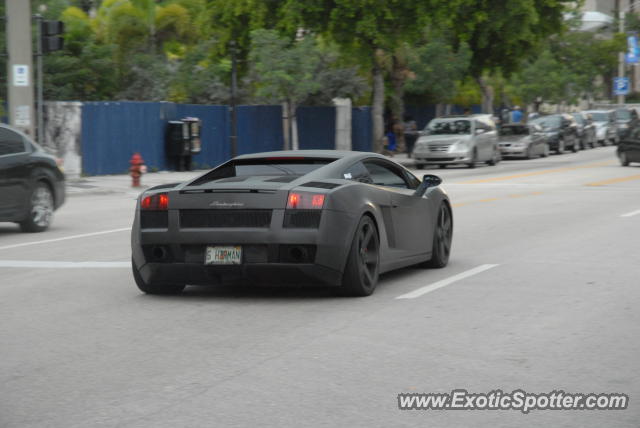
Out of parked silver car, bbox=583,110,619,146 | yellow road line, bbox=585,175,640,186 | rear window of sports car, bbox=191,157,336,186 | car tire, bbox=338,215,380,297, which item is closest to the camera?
car tire, bbox=338,215,380,297

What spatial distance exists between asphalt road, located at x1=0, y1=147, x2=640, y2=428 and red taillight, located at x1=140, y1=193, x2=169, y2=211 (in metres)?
0.79

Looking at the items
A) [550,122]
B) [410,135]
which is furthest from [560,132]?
[410,135]

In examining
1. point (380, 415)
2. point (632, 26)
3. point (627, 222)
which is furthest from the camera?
point (632, 26)

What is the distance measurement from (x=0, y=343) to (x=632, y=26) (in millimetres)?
78965

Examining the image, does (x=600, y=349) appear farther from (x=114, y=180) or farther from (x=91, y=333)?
(x=114, y=180)

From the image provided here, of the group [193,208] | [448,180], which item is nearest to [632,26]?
[448,180]

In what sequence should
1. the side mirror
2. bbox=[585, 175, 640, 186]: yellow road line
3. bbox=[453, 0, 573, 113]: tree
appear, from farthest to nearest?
bbox=[453, 0, 573, 113]: tree → bbox=[585, 175, 640, 186]: yellow road line → the side mirror

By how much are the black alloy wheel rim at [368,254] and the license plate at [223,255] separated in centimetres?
102

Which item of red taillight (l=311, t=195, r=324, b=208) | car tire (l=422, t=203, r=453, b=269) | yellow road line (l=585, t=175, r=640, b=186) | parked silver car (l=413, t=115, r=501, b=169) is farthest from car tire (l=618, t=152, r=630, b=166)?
Answer: red taillight (l=311, t=195, r=324, b=208)

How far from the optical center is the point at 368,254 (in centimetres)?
960

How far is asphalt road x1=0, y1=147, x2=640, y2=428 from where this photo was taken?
577 cm

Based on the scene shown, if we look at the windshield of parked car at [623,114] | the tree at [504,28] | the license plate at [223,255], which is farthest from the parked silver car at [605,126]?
the license plate at [223,255]

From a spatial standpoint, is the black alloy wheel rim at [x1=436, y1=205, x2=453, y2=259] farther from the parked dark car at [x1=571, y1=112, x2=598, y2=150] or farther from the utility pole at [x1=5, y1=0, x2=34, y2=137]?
the parked dark car at [x1=571, y1=112, x2=598, y2=150]

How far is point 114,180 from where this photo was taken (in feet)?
96.2
